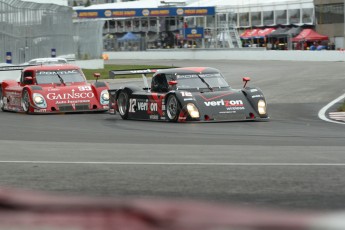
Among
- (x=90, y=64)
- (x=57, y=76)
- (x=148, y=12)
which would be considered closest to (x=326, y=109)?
(x=57, y=76)

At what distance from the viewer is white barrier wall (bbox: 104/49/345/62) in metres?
61.8

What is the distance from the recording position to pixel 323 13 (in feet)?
266

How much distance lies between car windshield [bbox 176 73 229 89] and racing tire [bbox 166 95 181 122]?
710mm

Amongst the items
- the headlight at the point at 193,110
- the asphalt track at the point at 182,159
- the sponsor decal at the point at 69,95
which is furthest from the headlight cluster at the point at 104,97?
the headlight at the point at 193,110

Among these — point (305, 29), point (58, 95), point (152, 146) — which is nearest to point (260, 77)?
point (58, 95)

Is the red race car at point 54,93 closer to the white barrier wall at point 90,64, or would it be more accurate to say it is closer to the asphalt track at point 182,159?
the asphalt track at point 182,159

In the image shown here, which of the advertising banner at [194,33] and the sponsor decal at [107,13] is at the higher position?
the sponsor decal at [107,13]

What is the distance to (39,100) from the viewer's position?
922 inches

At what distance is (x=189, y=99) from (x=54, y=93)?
5110mm

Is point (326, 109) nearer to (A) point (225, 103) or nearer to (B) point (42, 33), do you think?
(A) point (225, 103)

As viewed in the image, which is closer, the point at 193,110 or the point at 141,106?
the point at 193,110

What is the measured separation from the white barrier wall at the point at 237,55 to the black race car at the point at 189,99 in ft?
129

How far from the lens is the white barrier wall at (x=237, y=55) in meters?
61.8

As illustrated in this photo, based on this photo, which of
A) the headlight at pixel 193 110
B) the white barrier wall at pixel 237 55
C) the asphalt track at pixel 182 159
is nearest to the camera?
the asphalt track at pixel 182 159
